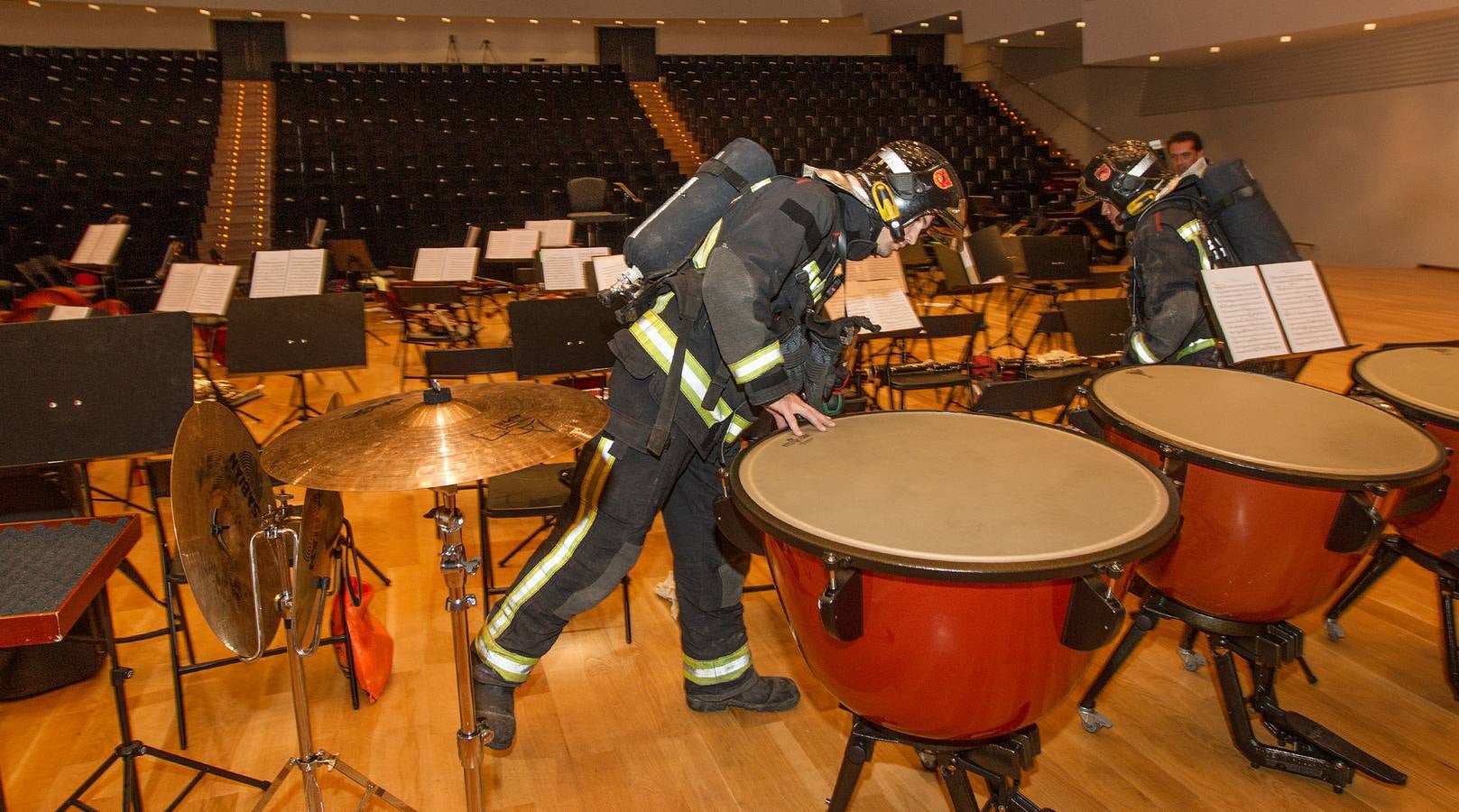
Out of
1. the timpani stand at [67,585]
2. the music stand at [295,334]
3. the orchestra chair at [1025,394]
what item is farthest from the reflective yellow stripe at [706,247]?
the music stand at [295,334]

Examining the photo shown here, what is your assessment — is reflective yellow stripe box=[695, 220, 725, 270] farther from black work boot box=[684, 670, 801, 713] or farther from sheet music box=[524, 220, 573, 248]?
sheet music box=[524, 220, 573, 248]

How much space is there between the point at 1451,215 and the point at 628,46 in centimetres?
1385

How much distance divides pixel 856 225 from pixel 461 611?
121 cm

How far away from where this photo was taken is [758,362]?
1848 millimetres

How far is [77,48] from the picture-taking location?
1497 centimetres

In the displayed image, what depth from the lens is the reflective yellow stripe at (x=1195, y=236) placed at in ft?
9.43

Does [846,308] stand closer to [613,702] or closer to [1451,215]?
[613,702]

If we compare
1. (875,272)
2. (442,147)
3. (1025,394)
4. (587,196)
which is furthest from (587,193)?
(1025,394)

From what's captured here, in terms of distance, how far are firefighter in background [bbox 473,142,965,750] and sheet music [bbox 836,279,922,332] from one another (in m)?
1.76

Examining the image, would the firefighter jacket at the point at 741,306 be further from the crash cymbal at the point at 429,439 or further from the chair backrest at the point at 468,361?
the chair backrest at the point at 468,361

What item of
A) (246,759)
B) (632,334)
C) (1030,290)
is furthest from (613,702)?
(1030,290)

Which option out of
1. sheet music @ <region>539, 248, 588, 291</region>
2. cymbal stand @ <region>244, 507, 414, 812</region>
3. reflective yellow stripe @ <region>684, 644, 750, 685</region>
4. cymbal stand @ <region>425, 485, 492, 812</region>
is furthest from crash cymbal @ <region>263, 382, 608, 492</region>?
sheet music @ <region>539, 248, 588, 291</region>

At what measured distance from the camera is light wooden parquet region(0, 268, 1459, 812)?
2.15 metres

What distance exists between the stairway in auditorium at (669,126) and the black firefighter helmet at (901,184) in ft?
40.0
